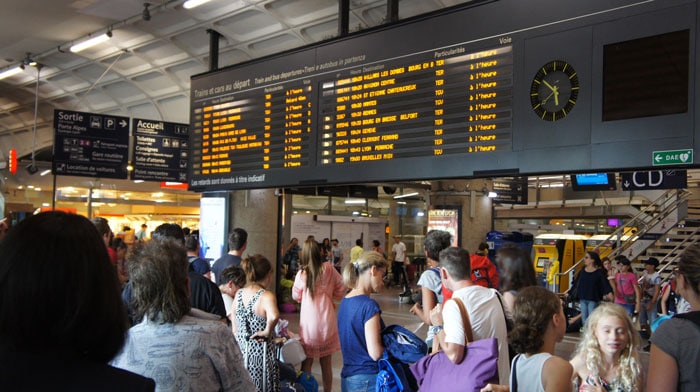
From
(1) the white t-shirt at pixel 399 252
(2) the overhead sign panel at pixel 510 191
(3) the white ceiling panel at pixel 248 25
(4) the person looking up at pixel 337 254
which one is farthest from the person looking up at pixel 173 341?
(1) the white t-shirt at pixel 399 252

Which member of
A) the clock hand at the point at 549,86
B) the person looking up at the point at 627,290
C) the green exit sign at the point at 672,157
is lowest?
the person looking up at the point at 627,290

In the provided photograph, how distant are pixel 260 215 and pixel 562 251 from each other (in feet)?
40.0

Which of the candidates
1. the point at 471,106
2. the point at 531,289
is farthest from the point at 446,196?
the point at 531,289

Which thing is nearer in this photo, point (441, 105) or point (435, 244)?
point (441, 105)

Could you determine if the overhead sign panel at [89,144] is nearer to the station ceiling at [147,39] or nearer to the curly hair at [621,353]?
the station ceiling at [147,39]

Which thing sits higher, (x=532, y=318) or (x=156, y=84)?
(x=156, y=84)

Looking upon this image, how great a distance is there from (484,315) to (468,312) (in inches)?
3.8

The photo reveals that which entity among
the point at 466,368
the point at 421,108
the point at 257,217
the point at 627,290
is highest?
the point at 421,108

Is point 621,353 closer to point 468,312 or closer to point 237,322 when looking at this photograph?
point 468,312

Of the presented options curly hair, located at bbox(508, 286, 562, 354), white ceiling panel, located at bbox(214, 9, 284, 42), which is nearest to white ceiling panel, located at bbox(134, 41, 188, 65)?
white ceiling panel, located at bbox(214, 9, 284, 42)

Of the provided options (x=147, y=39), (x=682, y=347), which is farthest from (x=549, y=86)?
(x=147, y=39)

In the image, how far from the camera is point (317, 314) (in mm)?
5684

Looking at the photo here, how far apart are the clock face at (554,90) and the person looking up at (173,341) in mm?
3394

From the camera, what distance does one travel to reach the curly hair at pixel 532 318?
2725 millimetres
